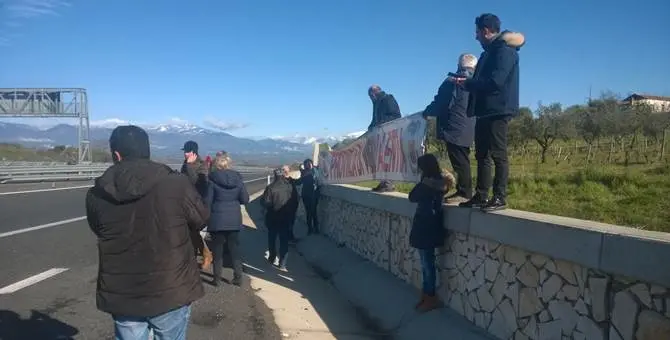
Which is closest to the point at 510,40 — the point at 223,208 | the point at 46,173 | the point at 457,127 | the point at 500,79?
the point at 500,79

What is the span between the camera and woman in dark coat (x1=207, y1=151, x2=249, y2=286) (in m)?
8.88

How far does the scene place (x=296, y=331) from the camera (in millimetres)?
7027

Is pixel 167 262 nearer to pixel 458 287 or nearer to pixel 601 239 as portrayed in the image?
pixel 601 239

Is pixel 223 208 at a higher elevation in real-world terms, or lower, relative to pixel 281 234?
higher

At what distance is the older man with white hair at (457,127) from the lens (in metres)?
6.88

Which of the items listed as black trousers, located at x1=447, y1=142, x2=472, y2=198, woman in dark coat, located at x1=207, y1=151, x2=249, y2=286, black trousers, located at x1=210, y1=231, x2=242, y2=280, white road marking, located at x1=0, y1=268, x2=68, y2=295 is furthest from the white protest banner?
white road marking, located at x1=0, y1=268, x2=68, y2=295

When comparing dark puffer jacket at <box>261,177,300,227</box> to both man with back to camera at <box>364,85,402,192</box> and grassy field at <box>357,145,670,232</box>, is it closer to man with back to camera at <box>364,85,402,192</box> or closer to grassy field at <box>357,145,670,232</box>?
man with back to camera at <box>364,85,402,192</box>

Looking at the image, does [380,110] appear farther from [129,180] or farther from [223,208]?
[129,180]

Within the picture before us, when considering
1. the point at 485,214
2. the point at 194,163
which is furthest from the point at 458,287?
the point at 194,163

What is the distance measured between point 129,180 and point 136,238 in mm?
345

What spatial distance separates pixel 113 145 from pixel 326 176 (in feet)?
40.6

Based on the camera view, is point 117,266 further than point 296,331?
No

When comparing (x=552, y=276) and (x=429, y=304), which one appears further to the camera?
(x=429, y=304)

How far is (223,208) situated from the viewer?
8883 mm
